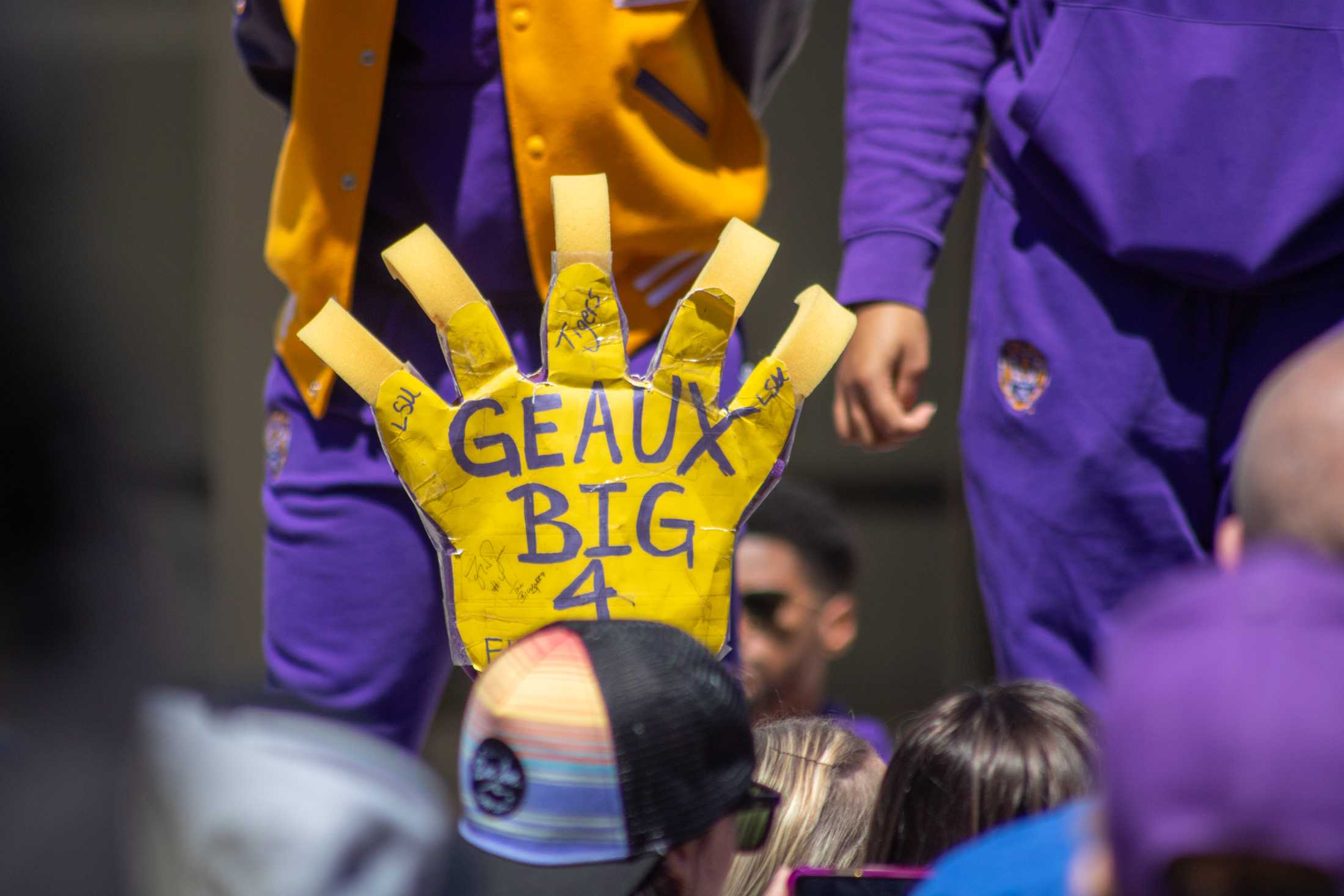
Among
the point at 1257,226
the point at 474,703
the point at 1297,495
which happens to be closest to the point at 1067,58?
the point at 1257,226

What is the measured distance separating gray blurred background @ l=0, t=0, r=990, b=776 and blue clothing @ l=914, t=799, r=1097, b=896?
45 cm

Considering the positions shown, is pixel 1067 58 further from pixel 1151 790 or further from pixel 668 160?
pixel 1151 790

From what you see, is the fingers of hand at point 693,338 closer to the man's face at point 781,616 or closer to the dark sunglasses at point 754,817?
the dark sunglasses at point 754,817

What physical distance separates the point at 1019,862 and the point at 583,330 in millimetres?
722

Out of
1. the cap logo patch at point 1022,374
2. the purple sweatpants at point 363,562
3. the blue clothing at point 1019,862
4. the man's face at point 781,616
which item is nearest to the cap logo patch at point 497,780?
the blue clothing at point 1019,862

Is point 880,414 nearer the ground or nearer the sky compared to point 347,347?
nearer the ground

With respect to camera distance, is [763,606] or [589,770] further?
[763,606]

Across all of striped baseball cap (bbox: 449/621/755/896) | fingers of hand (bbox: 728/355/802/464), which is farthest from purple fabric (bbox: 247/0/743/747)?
striped baseball cap (bbox: 449/621/755/896)

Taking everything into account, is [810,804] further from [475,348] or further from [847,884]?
[475,348]

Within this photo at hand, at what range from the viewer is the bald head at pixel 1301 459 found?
108cm

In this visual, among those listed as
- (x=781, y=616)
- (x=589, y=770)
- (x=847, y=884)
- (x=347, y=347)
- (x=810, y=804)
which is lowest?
(x=781, y=616)

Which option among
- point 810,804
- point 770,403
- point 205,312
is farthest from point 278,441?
point 205,312

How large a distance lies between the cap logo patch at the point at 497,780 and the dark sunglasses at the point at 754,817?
0.16 m

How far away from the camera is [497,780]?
4.14 ft
